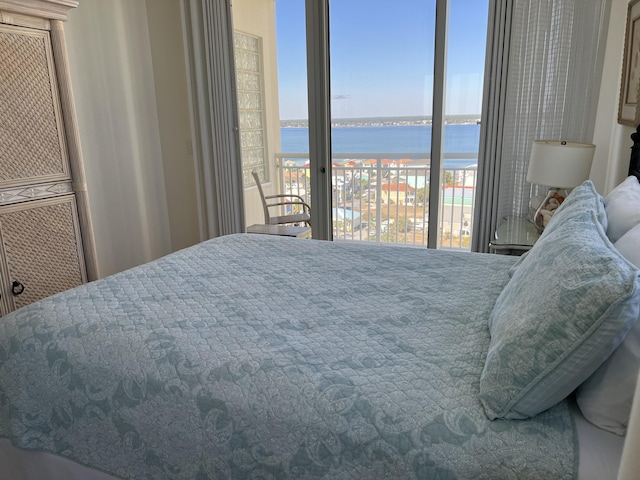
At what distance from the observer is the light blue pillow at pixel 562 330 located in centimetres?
88

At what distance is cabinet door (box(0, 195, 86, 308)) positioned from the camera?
8.47 ft

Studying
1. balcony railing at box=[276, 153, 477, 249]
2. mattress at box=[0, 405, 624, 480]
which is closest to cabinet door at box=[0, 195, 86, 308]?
mattress at box=[0, 405, 624, 480]

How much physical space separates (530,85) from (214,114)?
2.48m

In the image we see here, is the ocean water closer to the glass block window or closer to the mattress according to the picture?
the glass block window

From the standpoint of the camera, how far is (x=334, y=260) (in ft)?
6.91

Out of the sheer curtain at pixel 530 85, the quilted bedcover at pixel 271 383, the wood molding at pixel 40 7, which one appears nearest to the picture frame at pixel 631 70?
the sheer curtain at pixel 530 85

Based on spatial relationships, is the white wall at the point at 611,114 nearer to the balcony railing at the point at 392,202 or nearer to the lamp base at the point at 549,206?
the lamp base at the point at 549,206

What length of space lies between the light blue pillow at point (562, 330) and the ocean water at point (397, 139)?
93.0 inches

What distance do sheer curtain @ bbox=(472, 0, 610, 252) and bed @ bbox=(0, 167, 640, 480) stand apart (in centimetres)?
142

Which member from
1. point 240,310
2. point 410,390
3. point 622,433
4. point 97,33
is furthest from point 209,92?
point 622,433

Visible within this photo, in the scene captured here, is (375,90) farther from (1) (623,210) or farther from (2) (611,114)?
(1) (623,210)

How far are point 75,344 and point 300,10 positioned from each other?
3.17 meters

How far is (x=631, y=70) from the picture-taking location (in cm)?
204

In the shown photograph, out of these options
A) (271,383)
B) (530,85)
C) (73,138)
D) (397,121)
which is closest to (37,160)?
(73,138)
